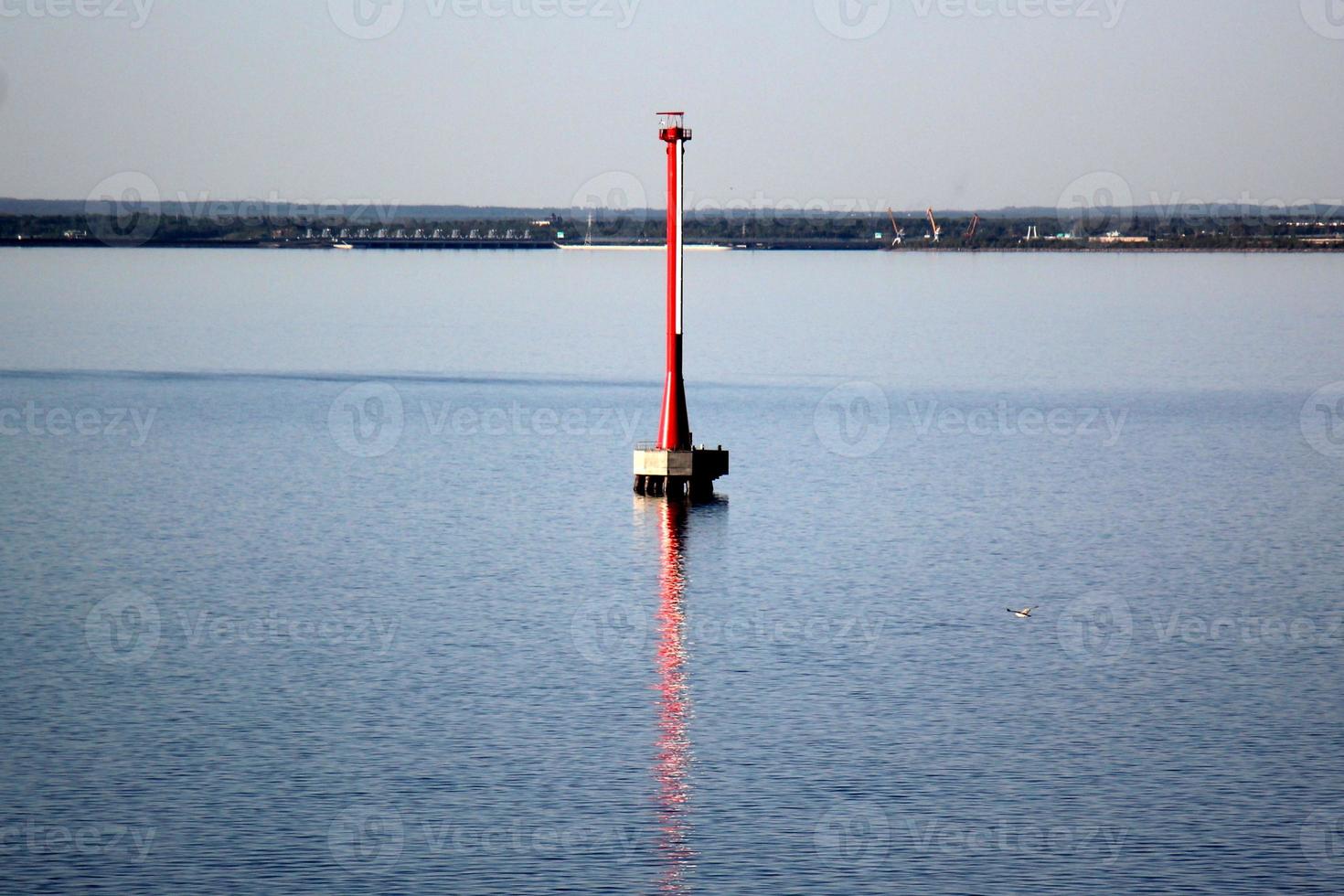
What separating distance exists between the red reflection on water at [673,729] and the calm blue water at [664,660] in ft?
0.42

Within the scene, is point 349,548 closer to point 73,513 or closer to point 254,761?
point 73,513

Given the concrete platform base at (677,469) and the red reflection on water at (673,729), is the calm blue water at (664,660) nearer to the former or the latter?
the red reflection on water at (673,729)

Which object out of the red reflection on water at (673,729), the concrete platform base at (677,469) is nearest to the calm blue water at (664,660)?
the red reflection on water at (673,729)

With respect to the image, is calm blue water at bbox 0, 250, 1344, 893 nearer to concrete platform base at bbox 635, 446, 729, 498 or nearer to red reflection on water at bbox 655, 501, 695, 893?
red reflection on water at bbox 655, 501, 695, 893

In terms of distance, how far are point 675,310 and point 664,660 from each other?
933 inches

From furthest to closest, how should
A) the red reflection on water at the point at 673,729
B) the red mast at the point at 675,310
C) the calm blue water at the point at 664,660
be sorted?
the red mast at the point at 675,310
the calm blue water at the point at 664,660
the red reflection on water at the point at 673,729

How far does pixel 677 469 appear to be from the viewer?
6675cm

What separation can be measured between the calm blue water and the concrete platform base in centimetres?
142

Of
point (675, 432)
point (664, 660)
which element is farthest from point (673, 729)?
point (675, 432)

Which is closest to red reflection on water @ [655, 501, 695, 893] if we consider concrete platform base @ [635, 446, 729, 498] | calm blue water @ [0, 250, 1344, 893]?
calm blue water @ [0, 250, 1344, 893]

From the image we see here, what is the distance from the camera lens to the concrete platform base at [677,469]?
218 ft

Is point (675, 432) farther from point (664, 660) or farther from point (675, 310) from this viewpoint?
point (664, 660)

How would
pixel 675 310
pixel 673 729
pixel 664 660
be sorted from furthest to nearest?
1. pixel 675 310
2. pixel 664 660
3. pixel 673 729

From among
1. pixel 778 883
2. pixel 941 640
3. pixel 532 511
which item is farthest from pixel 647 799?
pixel 532 511
